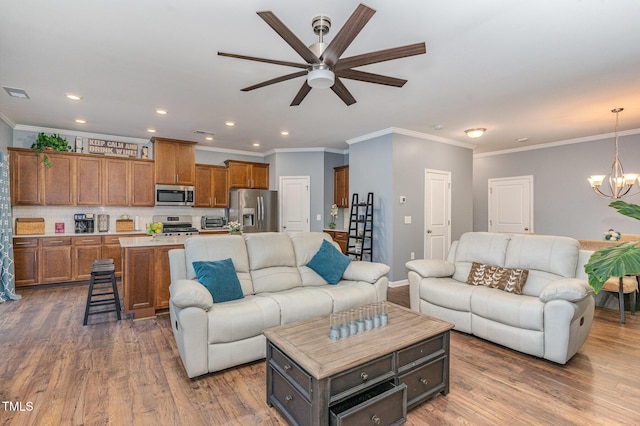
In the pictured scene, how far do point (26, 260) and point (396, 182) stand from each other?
6.26 metres

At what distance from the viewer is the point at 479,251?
12.5ft

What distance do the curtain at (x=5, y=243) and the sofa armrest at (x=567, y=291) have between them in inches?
265

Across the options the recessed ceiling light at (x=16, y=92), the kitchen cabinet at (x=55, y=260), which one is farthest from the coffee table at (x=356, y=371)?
the kitchen cabinet at (x=55, y=260)

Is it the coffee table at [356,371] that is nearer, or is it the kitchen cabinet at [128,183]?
the coffee table at [356,371]

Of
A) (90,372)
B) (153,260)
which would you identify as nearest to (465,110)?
(153,260)

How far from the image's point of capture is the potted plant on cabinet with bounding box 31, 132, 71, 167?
Answer: 5.38 metres

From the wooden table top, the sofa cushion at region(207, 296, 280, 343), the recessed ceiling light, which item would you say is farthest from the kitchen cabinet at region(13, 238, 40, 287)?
the wooden table top

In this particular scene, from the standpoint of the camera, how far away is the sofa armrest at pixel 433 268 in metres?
3.78

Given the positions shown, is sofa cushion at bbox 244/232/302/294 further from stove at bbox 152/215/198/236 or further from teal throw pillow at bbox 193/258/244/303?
stove at bbox 152/215/198/236

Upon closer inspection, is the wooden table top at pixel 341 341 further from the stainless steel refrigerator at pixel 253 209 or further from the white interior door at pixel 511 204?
the white interior door at pixel 511 204

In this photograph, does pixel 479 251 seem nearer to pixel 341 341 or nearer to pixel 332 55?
pixel 341 341

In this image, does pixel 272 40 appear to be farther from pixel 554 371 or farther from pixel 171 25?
pixel 554 371

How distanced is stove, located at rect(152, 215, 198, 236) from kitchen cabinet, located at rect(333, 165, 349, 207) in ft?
10.3

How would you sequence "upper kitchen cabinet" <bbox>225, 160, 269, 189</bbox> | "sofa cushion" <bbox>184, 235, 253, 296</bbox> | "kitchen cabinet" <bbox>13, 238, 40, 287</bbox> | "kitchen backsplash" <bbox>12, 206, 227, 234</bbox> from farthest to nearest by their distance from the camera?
"upper kitchen cabinet" <bbox>225, 160, 269, 189</bbox> < "kitchen backsplash" <bbox>12, 206, 227, 234</bbox> < "kitchen cabinet" <bbox>13, 238, 40, 287</bbox> < "sofa cushion" <bbox>184, 235, 253, 296</bbox>
